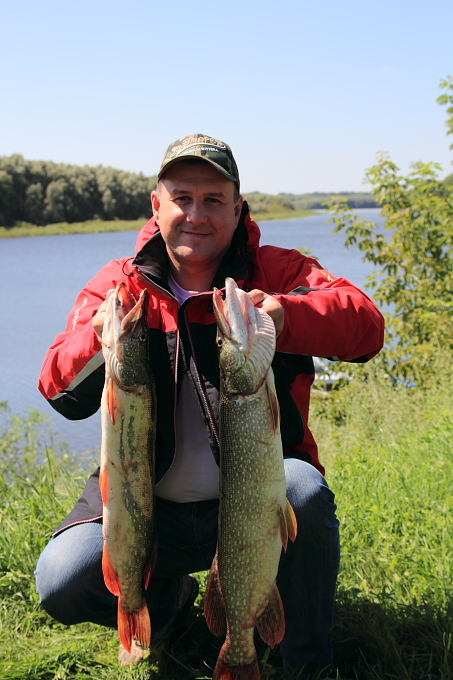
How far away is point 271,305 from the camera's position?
236 cm

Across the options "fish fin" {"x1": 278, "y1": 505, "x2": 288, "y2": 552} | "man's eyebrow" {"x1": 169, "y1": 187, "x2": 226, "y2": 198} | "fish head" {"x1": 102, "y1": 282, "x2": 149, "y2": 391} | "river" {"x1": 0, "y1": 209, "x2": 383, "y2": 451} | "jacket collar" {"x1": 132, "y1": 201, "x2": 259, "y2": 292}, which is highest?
"man's eyebrow" {"x1": 169, "y1": 187, "x2": 226, "y2": 198}

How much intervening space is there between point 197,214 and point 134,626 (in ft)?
5.92

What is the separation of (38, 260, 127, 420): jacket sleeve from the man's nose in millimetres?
433

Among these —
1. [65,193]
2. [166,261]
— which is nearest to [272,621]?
[166,261]

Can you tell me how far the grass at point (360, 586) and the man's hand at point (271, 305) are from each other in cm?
151

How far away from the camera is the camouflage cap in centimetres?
286

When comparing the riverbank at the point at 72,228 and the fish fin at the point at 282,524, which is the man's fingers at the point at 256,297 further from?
the riverbank at the point at 72,228

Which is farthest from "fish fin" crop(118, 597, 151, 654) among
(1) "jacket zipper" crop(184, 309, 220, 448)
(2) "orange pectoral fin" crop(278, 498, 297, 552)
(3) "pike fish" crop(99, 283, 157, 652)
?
(1) "jacket zipper" crop(184, 309, 220, 448)

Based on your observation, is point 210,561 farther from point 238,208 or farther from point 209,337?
point 238,208

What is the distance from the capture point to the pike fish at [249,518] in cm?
231

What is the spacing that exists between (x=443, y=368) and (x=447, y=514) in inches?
131

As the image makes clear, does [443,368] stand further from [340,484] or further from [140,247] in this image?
[140,247]

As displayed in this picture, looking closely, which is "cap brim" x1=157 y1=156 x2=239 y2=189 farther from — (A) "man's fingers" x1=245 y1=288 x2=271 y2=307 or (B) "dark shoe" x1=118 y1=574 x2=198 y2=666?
(B) "dark shoe" x1=118 y1=574 x2=198 y2=666

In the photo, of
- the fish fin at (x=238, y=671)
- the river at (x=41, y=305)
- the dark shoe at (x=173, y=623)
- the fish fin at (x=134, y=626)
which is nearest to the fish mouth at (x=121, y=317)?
the fish fin at (x=134, y=626)
